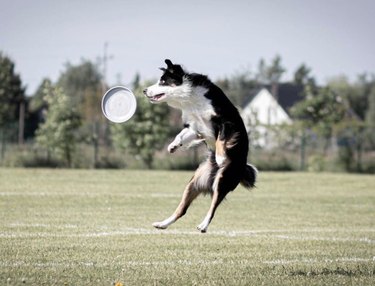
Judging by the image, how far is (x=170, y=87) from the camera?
974 cm

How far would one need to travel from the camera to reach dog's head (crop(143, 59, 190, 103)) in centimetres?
968

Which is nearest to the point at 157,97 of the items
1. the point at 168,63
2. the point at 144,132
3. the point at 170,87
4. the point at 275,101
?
the point at 170,87

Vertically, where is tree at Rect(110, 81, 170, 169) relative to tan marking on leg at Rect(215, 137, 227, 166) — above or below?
below

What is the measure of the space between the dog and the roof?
253 ft

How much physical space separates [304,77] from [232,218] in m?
112

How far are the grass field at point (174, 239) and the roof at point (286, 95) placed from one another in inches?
2559

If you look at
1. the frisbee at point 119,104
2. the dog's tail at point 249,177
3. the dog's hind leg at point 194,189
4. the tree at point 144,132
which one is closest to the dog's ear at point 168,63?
the dog's hind leg at point 194,189

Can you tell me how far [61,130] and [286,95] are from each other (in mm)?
57883

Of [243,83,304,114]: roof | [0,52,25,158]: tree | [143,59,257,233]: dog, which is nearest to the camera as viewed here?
[143,59,257,233]: dog

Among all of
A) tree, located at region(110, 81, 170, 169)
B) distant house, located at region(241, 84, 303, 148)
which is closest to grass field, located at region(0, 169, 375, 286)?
tree, located at region(110, 81, 170, 169)

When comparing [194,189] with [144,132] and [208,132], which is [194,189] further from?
[144,132]

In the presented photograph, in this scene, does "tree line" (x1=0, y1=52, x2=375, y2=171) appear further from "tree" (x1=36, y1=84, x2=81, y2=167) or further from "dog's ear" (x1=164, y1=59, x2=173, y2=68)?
"dog's ear" (x1=164, y1=59, x2=173, y2=68)

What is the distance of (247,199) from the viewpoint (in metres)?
21.4

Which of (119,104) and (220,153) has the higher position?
(119,104)
